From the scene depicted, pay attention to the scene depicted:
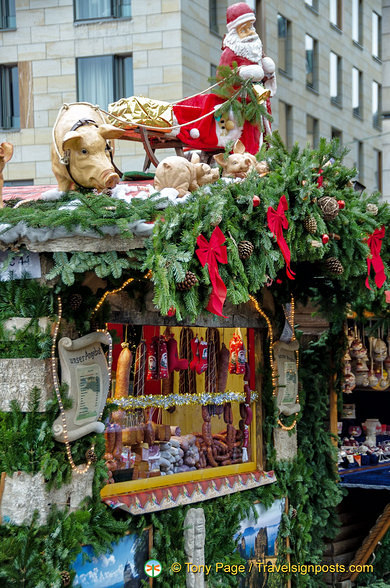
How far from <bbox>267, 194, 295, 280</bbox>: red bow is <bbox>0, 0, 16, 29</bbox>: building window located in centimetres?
1657

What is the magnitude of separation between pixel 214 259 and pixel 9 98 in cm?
1713

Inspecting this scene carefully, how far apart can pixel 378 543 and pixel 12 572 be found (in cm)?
662

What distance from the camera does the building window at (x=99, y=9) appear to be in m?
22.6

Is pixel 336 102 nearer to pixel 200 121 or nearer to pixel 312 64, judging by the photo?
pixel 312 64

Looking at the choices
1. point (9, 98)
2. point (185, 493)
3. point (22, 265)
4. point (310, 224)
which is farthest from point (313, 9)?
point (22, 265)

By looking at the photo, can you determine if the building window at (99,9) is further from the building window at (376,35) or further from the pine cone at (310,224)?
the pine cone at (310,224)

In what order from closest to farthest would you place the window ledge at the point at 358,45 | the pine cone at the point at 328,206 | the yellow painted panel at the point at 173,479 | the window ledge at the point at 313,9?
1. the pine cone at the point at 328,206
2. the yellow painted panel at the point at 173,479
3. the window ledge at the point at 313,9
4. the window ledge at the point at 358,45

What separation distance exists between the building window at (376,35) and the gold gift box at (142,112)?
25.8 metres

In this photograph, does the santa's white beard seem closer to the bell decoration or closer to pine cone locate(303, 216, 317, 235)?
the bell decoration

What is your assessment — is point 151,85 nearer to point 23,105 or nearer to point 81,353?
point 23,105

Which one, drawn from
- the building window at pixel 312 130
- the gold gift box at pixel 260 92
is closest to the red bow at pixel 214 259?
the gold gift box at pixel 260 92

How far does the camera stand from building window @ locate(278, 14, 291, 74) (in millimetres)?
27188

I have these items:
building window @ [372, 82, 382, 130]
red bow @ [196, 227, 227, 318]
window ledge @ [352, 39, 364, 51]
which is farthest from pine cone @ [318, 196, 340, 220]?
building window @ [372, 82, 382, 130]

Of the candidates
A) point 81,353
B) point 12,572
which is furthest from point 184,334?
point 12,572
